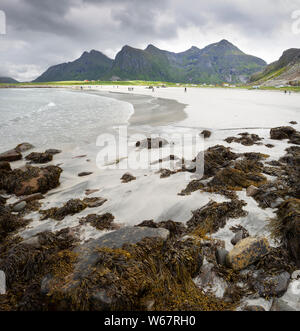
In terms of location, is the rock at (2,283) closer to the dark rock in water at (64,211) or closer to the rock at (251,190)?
the dark rock in water at (64,211)

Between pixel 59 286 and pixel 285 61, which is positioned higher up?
pixel 285 61

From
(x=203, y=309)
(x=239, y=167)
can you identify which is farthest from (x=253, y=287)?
(x=239, y=167)

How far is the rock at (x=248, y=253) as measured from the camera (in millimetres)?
3043

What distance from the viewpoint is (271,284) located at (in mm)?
2727

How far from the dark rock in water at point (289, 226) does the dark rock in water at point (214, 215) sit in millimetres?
677

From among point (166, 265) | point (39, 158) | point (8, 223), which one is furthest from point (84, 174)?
point (166, 265)

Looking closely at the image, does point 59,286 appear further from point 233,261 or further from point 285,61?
point 285,61

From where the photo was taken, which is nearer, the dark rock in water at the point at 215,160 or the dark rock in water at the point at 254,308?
the dark rock in water at the point at 254,308

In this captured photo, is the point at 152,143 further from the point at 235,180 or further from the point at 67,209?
the point at 67,209

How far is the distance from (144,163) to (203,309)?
644 centimetres

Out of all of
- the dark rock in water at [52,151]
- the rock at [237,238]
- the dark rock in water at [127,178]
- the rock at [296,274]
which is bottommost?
the rock at [296,274]

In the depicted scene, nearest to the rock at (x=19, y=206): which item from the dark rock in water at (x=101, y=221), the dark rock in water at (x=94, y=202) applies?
the dark rock in water at (x=94, y=202)

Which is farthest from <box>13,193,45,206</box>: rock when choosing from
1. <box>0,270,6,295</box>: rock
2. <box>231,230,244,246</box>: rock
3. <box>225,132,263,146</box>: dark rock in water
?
<box>225,132,263,146</box>: dark rock in water

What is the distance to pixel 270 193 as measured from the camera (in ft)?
15.2
